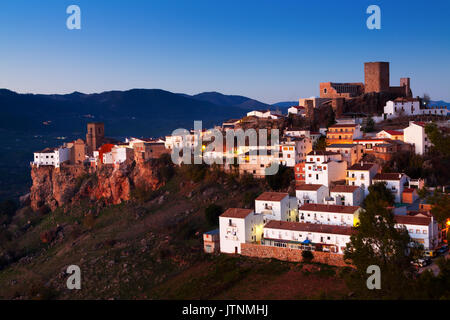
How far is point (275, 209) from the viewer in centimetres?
2909

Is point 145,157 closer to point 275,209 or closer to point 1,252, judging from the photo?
point 1,252

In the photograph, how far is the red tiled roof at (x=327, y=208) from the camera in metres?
27.1

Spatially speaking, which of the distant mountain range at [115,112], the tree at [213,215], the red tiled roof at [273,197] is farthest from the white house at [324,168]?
the distant mountain range at [115,112]

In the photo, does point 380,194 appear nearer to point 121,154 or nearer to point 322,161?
point 322,161

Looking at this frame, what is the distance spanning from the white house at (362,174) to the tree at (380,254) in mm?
11011

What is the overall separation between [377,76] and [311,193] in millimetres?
24392

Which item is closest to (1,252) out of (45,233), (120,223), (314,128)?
(45,233)

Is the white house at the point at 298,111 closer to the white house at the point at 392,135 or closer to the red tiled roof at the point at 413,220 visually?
the white house at the point at 392,135

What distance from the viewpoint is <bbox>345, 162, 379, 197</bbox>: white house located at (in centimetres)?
3063

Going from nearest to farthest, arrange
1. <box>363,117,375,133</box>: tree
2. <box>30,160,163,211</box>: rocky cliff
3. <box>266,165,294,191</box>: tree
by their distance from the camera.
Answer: <box>266,165,294,191</box>: tree
<box>363,117,375,133</box>: tree
<box>30,160,163,211</box>: rocky cliff

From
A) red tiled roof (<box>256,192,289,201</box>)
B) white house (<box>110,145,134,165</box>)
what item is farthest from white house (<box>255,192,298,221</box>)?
white house (<box>110,145,134,165</box>)

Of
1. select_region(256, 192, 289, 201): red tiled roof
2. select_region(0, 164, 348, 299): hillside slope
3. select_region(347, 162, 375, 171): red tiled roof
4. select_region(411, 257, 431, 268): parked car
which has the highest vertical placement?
select_region(347, 162, 375, 171): red tiled roof

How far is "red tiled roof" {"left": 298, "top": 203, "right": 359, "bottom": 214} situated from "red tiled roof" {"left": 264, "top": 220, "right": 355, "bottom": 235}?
1364 millimetres

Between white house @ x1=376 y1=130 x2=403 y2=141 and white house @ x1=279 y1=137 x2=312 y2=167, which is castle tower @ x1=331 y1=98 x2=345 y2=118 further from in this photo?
white house @ x1=279 y1=137 x2=312 y2=167
